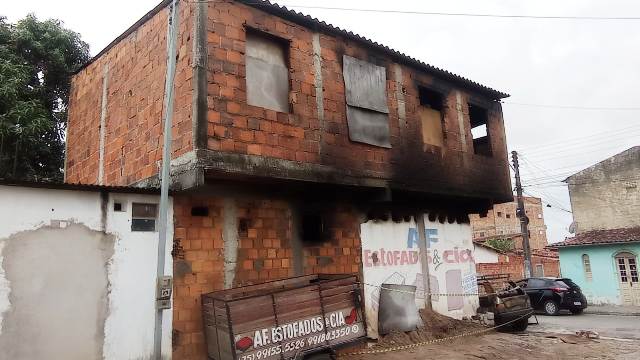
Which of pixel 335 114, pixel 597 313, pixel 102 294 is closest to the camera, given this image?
pixel 102 294

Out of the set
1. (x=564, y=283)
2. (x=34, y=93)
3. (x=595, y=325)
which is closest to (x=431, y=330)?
(x=595, y=325)

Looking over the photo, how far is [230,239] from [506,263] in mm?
23193

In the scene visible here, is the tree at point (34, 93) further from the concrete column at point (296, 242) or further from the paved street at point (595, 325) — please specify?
the paved street at point (595, 325)

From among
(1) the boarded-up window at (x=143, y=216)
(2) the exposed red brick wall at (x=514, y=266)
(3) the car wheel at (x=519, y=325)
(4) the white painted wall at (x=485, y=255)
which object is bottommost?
(3) the car wheel at (x=519, y=325)

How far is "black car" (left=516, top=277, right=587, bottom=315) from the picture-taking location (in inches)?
711

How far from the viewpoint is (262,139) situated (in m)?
8.09

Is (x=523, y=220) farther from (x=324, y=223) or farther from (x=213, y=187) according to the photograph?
(x=213, y=187)

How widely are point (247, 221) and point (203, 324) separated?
1958 millimetres

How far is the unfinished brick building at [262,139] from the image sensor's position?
7.62 meters

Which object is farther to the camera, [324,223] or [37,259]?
[324,223]

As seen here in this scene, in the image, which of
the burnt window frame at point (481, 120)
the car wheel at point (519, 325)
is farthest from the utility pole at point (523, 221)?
the car wheel at point (519, 325)

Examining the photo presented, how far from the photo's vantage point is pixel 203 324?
25.0ft

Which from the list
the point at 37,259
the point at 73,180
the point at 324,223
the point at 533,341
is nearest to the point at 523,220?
the point at 533,341

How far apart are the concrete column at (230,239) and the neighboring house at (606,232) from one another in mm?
19112
